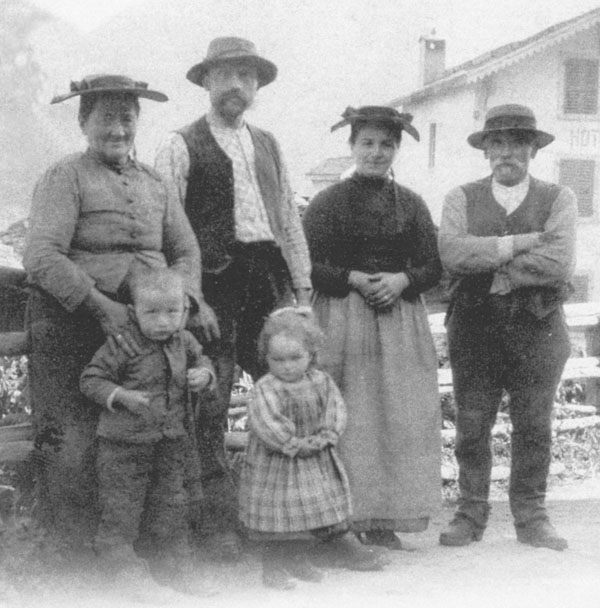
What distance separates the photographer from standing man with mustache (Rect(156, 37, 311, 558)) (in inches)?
181

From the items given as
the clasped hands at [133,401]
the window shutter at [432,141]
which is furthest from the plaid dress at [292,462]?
the window shutter at [432,141]

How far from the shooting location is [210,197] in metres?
4.61

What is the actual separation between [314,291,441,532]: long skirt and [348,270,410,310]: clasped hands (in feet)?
0.23

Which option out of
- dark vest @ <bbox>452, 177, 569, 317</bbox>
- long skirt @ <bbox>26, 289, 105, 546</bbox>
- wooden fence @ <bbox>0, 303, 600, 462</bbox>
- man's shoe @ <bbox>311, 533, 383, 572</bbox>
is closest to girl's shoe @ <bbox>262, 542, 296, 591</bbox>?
man's shoe @ <bbox>311, 533, 383, 572</bbox>

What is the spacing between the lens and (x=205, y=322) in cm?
433

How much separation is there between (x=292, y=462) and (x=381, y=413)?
0.75 metres

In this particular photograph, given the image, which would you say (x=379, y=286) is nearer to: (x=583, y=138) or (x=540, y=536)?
(x=540, y=536)

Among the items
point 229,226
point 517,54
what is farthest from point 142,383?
point 517,54

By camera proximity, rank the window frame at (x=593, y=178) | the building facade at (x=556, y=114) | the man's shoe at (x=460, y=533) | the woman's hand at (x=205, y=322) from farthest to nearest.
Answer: the window frame at (x=593, y=178), the building facade at (x=556, y=114), the man's shoe at (x=460, y=533), the woman's hand at (x=205, y=322)

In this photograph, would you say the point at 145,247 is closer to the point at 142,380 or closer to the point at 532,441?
the point at 142,380

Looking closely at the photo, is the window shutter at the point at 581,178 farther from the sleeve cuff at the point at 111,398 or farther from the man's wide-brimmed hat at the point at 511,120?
the sleeve cuff at the point at 111,398

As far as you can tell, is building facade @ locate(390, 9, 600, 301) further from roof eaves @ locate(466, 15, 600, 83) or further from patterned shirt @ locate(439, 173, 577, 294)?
patterned shirt @ locate(439, 173, 577, 294)

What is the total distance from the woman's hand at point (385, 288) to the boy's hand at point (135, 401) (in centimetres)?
131

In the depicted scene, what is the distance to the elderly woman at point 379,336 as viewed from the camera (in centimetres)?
485
